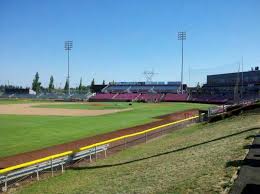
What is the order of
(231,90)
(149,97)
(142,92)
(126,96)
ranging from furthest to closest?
(142,92), (126,96), (149,97), (231,90)

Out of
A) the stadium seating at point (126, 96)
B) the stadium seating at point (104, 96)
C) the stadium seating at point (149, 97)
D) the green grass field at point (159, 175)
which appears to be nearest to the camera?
the green grass field at point (159, 175)

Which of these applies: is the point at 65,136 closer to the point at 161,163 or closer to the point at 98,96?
the point at 161,163

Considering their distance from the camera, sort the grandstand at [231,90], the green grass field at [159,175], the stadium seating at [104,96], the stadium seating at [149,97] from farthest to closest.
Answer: the stadium seating at [104,96], the stadium seating at [149,97], the grandstand at [231,90], the green grass field at [159,175]

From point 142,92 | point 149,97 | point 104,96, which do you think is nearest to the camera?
point 149,97

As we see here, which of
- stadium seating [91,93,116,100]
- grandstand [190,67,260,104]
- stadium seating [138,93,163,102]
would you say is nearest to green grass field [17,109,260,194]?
grandstand [190,67,260,104]

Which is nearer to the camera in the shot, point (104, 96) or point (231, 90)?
point (231, 90)

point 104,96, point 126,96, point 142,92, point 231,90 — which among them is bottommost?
→ point 104,96

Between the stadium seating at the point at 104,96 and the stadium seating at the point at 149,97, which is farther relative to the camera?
the stadium seating at the point at 104,96

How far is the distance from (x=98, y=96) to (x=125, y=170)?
386ft

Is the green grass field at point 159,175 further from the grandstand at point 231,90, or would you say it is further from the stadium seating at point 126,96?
the stadium seating at point 126,96

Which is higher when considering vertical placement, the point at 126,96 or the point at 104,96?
the point at 126,96

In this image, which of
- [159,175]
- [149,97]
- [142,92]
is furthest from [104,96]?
[159,175]

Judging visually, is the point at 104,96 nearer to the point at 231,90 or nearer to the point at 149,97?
the point at 149,97

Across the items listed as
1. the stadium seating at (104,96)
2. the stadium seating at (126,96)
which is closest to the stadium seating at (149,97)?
the stadium seating at (126,96)
